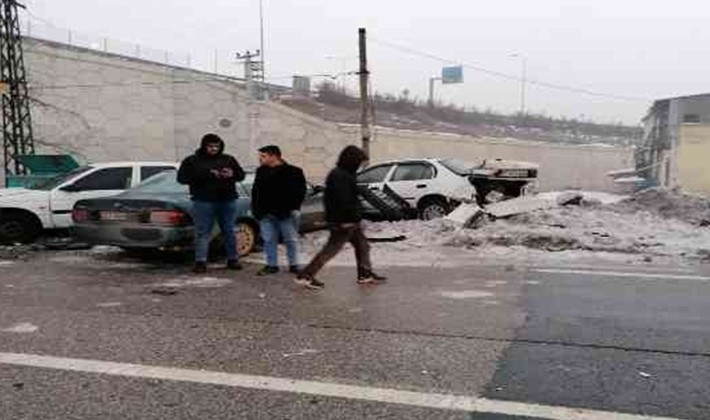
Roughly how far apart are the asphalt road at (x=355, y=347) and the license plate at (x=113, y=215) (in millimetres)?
1099

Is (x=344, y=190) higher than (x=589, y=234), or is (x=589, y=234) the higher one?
(x=344, y=190)

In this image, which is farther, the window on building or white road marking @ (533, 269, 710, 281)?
the window on building

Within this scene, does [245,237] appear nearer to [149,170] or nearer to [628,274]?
[149,170]

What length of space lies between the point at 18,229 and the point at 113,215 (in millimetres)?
3199

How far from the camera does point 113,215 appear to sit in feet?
36.7

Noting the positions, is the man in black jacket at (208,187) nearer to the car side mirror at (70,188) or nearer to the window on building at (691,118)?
the car side mirror at (70,188)

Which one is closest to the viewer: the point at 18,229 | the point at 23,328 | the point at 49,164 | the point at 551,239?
the point at 23,328

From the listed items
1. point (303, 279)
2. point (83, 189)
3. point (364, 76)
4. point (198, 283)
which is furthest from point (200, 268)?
point (364, 76)

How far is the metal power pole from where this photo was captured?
25.4m

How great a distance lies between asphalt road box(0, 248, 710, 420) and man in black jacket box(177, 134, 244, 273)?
59 cm

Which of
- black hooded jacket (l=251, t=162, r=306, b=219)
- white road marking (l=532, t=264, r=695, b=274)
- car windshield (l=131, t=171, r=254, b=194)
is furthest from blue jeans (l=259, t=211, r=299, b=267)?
white road marking (l=532, t=264, r=695, b=274)

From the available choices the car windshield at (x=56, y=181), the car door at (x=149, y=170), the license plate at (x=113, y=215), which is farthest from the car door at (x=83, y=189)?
the license plate at (x=113, y=215)

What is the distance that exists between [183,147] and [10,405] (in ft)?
88.1

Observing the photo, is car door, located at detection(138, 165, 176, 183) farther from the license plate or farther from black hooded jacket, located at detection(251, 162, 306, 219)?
black hooded jacket, located at detection(251, 162, 306, 219)
